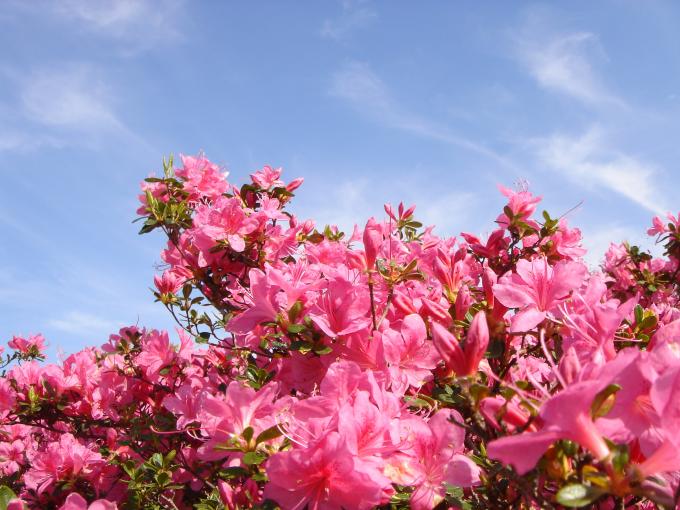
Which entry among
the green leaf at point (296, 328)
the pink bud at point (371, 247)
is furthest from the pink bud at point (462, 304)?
the green leaf at point (296, 328)

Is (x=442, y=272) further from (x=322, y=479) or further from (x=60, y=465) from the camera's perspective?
(x=60, y=465)

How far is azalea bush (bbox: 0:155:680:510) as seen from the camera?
3.26 feet

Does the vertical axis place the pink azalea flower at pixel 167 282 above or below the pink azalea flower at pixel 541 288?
above

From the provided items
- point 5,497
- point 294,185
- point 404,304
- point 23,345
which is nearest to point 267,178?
point 294,185

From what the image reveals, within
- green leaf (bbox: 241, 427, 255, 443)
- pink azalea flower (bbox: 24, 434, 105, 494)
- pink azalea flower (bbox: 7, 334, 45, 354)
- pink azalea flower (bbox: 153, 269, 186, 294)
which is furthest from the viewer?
pink azalea flower (bbox: 7, 334, 45, 354)

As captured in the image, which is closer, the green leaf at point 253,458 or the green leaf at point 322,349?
the green leaf at point 253,458

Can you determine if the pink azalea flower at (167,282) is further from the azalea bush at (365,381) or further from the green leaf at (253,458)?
the green leaf at (253,458)

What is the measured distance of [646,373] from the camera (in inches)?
38.1

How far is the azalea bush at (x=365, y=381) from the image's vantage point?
992mm

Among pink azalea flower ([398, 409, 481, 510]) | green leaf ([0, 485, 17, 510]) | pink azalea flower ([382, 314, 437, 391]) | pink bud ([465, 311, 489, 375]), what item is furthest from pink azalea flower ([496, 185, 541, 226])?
green leaf ([0, 485, 17, 510])

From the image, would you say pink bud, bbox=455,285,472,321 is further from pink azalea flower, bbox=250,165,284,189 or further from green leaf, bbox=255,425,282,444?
pink azalea flower, bbox=250,165,284,189

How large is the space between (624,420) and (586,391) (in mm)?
167

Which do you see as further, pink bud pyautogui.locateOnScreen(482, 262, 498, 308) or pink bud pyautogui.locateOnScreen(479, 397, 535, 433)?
pink bud pyautogui.locateOnScreen(482, 262, 498, 308)

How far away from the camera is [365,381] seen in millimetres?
1584
